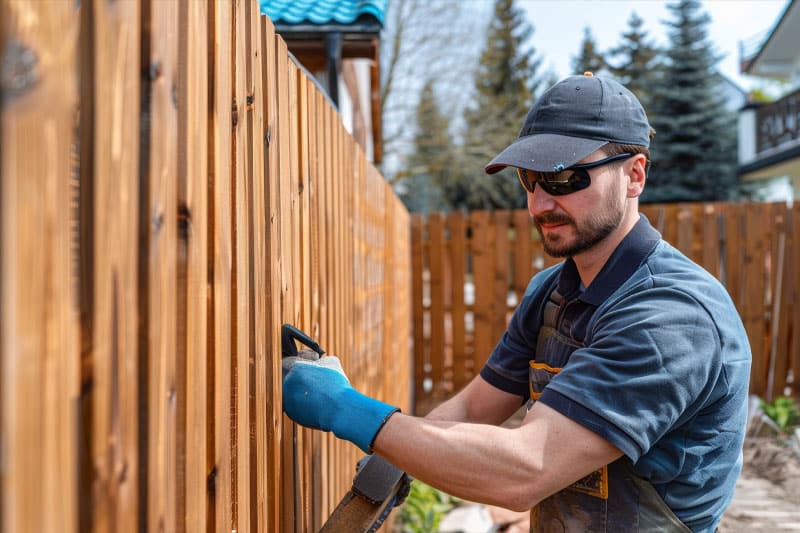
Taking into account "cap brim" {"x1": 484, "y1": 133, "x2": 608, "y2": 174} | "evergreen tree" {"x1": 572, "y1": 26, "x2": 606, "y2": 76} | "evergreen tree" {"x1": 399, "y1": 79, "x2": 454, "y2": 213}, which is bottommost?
"cap brim" {"x1": 484, "y1": 133, "x2": 608, "y2": 174}

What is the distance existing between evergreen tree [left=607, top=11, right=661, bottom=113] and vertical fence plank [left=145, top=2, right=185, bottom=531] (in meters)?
34.2

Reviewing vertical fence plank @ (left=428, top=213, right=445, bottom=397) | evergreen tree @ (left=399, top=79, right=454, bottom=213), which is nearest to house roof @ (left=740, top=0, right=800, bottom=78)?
evergreen tree @ (left=399, top=79, right=454, bottom=213)

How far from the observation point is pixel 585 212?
6.79 feet

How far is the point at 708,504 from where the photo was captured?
1.94m

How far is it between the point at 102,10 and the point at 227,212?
0.56 m

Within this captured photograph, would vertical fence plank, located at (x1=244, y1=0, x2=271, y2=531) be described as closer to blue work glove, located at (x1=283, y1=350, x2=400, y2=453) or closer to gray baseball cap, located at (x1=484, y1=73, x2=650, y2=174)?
blue work glove, located at (x1=283, y1=350, x2=400, y2=453)

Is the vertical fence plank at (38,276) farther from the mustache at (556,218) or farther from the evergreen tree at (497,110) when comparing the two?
the evergreen tree at (497,110)

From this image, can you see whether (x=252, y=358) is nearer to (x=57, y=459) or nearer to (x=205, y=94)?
(x=205, y=94)

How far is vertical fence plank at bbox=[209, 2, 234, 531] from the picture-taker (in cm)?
133

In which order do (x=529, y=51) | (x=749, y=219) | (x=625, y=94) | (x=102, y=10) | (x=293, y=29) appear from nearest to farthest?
(x=102, y=10) → (x=625, y=94) → (x=293, y=29) → (x=749, y=219) → (x=529, y=51)

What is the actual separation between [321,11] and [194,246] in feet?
21.8

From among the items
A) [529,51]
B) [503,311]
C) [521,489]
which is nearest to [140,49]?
[521,489]

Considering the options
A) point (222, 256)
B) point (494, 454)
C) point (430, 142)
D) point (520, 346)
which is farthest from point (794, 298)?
point (430, 142)

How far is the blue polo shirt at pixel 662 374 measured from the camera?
5.52 ft
